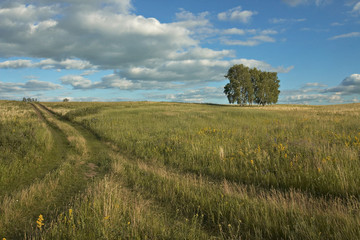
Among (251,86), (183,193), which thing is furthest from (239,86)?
(183,193)

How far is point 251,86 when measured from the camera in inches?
2611

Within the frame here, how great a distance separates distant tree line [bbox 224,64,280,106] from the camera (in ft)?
218

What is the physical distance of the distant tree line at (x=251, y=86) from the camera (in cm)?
6631

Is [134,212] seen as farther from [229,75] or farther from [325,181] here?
[229,75]

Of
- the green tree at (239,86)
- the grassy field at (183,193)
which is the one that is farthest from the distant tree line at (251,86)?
the grassy field at (183,193)

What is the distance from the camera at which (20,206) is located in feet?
18.2

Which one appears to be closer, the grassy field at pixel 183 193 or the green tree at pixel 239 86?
the grassy field at pixel 183 193

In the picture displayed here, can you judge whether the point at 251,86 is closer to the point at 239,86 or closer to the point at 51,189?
the point at 239,86

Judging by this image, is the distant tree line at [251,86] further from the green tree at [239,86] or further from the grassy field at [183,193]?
the grassy field at [183,193]

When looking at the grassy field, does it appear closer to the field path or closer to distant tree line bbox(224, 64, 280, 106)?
the field path

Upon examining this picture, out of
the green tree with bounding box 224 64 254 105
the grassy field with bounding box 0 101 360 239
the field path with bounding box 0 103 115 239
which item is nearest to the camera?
the grassy field with bounding box 0 101 360 239

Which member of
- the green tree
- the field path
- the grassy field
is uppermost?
the green tree

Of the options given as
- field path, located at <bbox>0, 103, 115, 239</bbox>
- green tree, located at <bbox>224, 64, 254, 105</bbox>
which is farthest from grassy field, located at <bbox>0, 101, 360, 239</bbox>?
green tree, located at <bbox>224, 64, 254, 105</bbox>

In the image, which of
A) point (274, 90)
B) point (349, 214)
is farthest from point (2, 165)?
point (274, 90)
